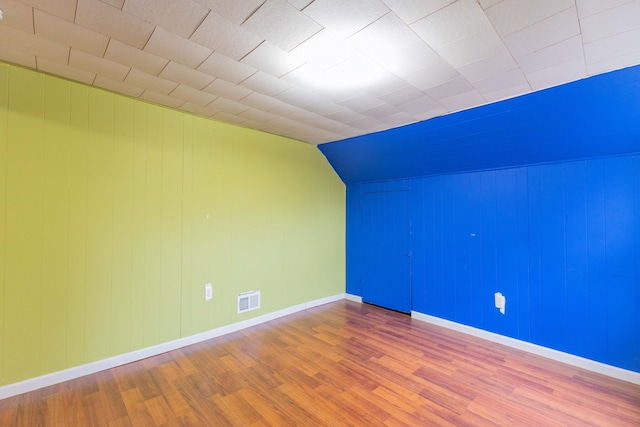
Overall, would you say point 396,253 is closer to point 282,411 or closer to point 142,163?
point 282,411

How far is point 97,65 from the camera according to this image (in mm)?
2244

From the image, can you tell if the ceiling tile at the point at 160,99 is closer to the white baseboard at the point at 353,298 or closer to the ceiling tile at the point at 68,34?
the ceiling tile at the point at 68,34

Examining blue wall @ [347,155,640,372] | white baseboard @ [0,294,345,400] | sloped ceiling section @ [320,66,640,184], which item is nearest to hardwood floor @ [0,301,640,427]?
white baseboard @ [0,294,345,400]

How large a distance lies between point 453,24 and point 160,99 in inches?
105

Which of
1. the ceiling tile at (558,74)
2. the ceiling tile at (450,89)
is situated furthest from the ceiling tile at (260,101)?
the ceiling tile at (558,74)

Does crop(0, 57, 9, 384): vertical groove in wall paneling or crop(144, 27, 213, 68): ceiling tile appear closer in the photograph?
crop(144, 27, 213, 68): ceiling tile

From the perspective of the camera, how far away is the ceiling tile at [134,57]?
1980mm

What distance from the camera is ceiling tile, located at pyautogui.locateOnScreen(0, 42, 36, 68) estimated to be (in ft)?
6.80

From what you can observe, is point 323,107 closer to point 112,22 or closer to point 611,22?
point 112,22

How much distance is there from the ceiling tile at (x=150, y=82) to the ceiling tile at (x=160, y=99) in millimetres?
109

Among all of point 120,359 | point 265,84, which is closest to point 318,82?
point 265,84

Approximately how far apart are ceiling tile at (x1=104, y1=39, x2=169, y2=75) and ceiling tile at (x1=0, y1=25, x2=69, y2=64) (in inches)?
11.7

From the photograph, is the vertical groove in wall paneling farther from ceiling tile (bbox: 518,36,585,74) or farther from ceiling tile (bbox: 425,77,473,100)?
ceiling tile (bbox: 518,36,585,74)

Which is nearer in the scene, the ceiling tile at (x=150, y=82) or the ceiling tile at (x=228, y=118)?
the ceiling tile at (x=150, y=82)
